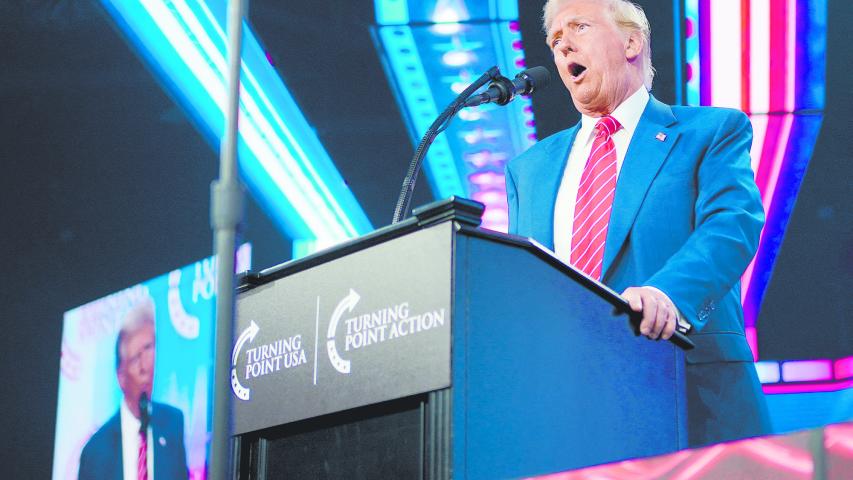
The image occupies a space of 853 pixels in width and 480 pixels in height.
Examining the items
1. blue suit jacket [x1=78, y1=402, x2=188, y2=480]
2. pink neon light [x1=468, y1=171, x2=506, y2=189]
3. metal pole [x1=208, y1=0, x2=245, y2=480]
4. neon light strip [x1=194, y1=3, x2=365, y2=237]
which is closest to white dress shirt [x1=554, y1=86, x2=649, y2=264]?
metal pole [x1=208, y1=0, x2=245, y2=480]

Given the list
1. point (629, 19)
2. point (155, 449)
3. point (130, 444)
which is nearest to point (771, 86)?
point (629, 19)

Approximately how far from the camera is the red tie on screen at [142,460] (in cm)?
449

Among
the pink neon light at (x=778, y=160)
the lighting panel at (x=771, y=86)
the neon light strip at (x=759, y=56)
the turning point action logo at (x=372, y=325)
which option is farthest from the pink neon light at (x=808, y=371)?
the turning point action logo at (x=372, y=325)

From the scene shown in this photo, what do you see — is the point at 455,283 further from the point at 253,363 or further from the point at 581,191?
the point at 581,191

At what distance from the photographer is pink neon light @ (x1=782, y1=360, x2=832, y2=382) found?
12.6 feet

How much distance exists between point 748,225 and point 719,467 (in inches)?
35.7

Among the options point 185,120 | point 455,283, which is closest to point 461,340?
point 455,283

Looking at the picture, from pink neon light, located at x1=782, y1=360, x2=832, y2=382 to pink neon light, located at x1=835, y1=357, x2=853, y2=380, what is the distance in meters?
0.03

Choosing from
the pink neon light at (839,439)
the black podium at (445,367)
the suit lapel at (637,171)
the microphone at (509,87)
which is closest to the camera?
the pink neon light at (839,439)

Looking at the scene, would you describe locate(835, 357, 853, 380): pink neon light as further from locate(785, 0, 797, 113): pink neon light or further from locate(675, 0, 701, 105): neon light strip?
locate(675, 0, 701, 105): neon light strip

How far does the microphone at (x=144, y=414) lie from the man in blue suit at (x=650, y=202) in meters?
2.76

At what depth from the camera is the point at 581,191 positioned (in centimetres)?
207

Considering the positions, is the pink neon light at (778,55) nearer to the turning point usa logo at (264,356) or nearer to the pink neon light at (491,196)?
the pink neon light at (491,196)

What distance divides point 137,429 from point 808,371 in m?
2.81
